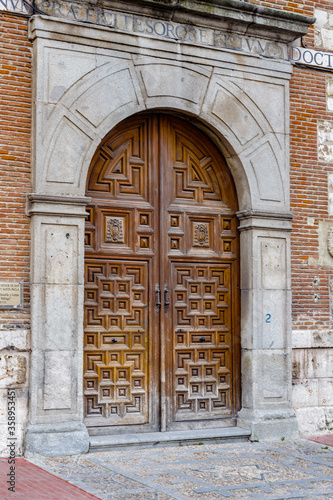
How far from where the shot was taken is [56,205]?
697 centimetres

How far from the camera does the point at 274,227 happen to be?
8188 millimetres

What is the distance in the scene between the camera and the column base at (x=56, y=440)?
21.7ft

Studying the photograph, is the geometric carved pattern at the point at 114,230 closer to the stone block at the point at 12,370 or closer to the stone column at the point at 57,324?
the stone column at the point at 57,324

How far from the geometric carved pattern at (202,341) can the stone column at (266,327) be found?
0.76ft

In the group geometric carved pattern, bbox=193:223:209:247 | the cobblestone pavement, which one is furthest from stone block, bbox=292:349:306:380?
geometric carved pattern, bbox=193:223:209:247

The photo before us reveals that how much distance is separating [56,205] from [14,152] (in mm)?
697

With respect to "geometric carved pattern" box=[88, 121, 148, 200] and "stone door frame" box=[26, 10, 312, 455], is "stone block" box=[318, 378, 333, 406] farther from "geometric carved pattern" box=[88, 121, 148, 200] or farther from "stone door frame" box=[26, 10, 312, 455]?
"geometric carved pattern" box=[88, 121, 148, 200]

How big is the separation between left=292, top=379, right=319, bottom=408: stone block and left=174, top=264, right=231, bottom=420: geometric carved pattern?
857 millimetres

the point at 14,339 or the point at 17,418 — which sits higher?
the point at 14,339

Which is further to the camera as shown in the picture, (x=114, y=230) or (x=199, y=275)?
(x=199, y=275)

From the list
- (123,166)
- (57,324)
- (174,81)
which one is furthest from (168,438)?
(174,81)

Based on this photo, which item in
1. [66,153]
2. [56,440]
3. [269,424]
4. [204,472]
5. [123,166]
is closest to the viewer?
[204,472]

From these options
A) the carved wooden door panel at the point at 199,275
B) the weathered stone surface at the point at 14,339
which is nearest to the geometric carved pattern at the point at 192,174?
the carved wooden door panel at the point at 199,275

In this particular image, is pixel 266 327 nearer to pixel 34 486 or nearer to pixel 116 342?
pixel 116 342
